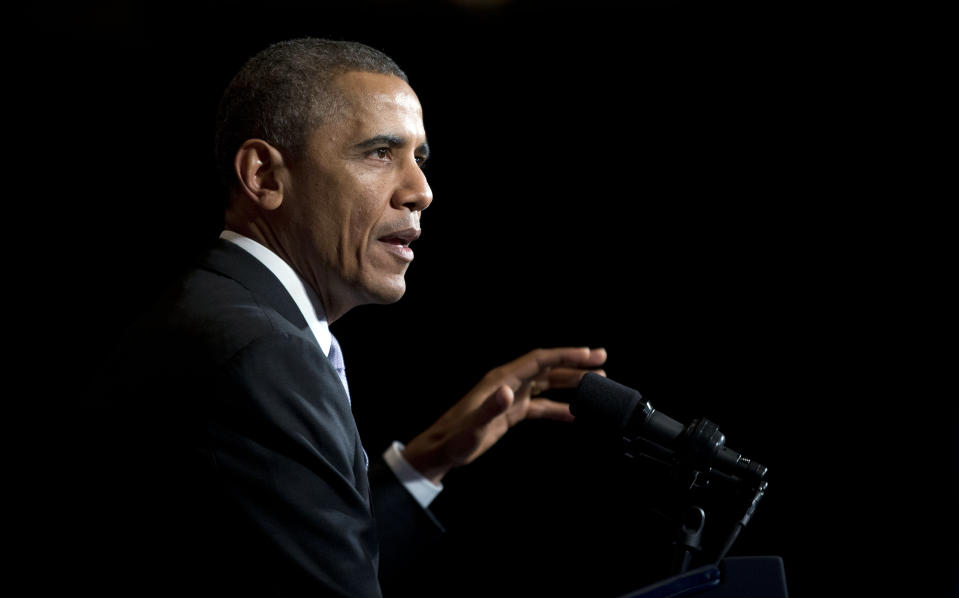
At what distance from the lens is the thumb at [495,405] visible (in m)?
1.67

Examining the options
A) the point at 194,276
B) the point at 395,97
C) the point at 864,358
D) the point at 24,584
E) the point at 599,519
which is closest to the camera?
the point at 24,584

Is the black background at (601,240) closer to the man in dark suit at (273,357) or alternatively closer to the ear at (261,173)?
the man in dark suit at (273,357)

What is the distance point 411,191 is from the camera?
1.57m

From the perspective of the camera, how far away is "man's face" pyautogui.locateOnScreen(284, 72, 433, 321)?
4.95ft

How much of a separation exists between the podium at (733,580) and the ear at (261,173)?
0.97m

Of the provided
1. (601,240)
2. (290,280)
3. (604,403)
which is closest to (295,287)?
(290,280)

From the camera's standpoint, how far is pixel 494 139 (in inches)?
116

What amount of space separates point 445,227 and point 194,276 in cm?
172

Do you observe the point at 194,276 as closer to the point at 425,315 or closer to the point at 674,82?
the point at 425,315

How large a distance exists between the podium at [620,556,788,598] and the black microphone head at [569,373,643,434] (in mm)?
311

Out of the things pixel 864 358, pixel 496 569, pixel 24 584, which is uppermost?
pixel 864 358

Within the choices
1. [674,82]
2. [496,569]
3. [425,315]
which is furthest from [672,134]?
[496,569]

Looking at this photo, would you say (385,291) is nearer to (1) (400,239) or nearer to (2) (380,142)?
(1) (400,239)

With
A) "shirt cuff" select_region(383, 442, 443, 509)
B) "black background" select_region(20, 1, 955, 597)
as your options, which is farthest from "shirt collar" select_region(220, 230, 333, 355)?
"black background" select_region(20, 1, 955, 597)
